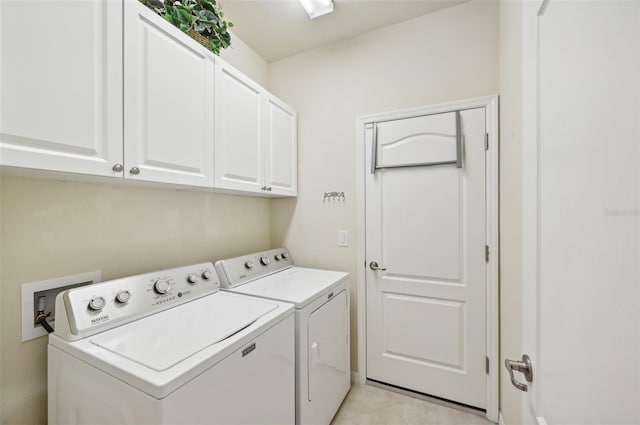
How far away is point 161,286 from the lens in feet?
4.10

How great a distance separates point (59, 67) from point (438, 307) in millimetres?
2351

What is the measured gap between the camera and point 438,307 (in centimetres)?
188

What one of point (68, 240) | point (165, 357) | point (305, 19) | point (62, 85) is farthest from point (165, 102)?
point (305, 19)

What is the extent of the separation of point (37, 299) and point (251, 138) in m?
1.33

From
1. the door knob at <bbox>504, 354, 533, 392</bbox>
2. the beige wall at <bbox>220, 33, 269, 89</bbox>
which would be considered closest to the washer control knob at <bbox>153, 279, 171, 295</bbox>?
the door knob at <bbox>504, 354, 533, 392</bbox>

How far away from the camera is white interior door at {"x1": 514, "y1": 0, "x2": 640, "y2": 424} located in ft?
1.21

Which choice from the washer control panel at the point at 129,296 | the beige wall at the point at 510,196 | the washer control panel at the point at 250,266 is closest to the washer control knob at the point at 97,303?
the washer control panel at the point at 129,296

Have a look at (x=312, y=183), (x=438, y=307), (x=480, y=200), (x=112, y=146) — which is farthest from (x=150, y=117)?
(x=438, y=307)

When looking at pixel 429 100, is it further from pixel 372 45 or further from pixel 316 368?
pixel 316 368

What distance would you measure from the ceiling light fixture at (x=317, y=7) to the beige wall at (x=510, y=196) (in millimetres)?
1091

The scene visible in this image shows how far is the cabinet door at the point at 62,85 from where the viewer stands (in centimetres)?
79

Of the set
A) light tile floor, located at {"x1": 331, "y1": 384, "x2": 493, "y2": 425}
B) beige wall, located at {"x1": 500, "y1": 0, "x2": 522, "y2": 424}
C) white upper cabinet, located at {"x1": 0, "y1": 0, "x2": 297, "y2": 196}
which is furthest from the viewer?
light tile floor, located at {"x1": 331, "y1": 384, "x2": 493, "y2": 425}

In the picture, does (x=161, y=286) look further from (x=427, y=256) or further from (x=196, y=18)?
(x=427, y=256)

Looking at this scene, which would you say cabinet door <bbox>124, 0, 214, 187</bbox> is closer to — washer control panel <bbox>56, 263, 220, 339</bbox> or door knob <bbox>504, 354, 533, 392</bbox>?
washer control panel <bbox>56, 263, 220, 339</bbox>
